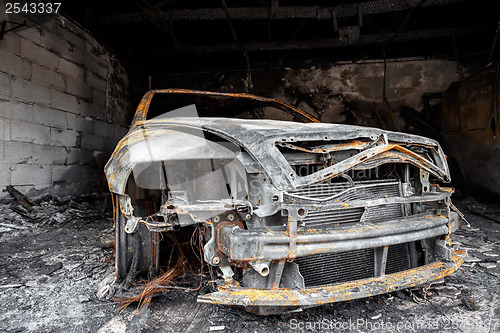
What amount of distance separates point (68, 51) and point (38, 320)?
4519mm

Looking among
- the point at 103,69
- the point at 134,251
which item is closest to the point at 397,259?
the point at 134,251

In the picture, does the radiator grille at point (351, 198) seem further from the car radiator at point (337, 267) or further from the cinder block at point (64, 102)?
the cinder block at point (64, 102)

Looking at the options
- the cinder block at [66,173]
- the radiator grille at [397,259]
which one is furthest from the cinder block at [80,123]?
the radiator grille at [397,259]

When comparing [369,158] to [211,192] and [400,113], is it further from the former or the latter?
[400,113]

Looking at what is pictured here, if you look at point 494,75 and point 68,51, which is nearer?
point 494,75

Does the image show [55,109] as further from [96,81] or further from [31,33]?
[96,81]

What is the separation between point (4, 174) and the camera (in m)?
3.82

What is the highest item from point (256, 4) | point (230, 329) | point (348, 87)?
point (256, 4)

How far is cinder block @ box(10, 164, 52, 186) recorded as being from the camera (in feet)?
13.0

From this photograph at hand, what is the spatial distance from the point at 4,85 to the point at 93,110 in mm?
1679

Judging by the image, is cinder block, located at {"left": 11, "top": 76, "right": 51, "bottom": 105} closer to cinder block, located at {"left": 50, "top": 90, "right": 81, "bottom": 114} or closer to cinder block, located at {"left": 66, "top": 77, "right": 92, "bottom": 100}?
cinder block, located at {"left": 50, "top": 90, "right": 81, "bottom": 114}

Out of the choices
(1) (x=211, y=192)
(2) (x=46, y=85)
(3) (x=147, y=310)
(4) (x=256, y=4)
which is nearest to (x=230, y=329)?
(3) (x=147, y=310)

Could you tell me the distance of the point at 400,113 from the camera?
6.89m

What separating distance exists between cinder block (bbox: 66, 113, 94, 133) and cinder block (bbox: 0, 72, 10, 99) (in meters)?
1.03
